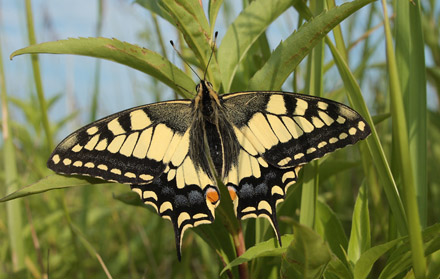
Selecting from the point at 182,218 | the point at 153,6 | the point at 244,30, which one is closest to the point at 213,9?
the point at 244,30

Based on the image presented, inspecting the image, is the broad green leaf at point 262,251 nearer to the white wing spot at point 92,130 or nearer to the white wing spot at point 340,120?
the white wing spot at point 340,120

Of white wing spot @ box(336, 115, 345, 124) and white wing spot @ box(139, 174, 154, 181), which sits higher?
white wing spot @ box(336, 115, 345, 124)

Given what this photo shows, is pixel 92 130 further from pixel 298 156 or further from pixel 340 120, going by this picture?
pixel 340 120

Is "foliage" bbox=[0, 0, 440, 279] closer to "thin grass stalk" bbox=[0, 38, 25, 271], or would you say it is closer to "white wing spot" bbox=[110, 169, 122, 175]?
"white wing spot" bbox=[110, 169, 122, 175]

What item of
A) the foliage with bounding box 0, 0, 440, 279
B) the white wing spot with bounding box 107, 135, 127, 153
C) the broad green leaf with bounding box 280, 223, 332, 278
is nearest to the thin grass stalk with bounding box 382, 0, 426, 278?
the foliage with bounding box 0, 0, 440, 279

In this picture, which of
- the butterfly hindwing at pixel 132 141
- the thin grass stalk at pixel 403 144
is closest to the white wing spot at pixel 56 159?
the butterfly hindwing at pixel 132 141

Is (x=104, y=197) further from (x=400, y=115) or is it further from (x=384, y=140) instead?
(x=400, y=115)
